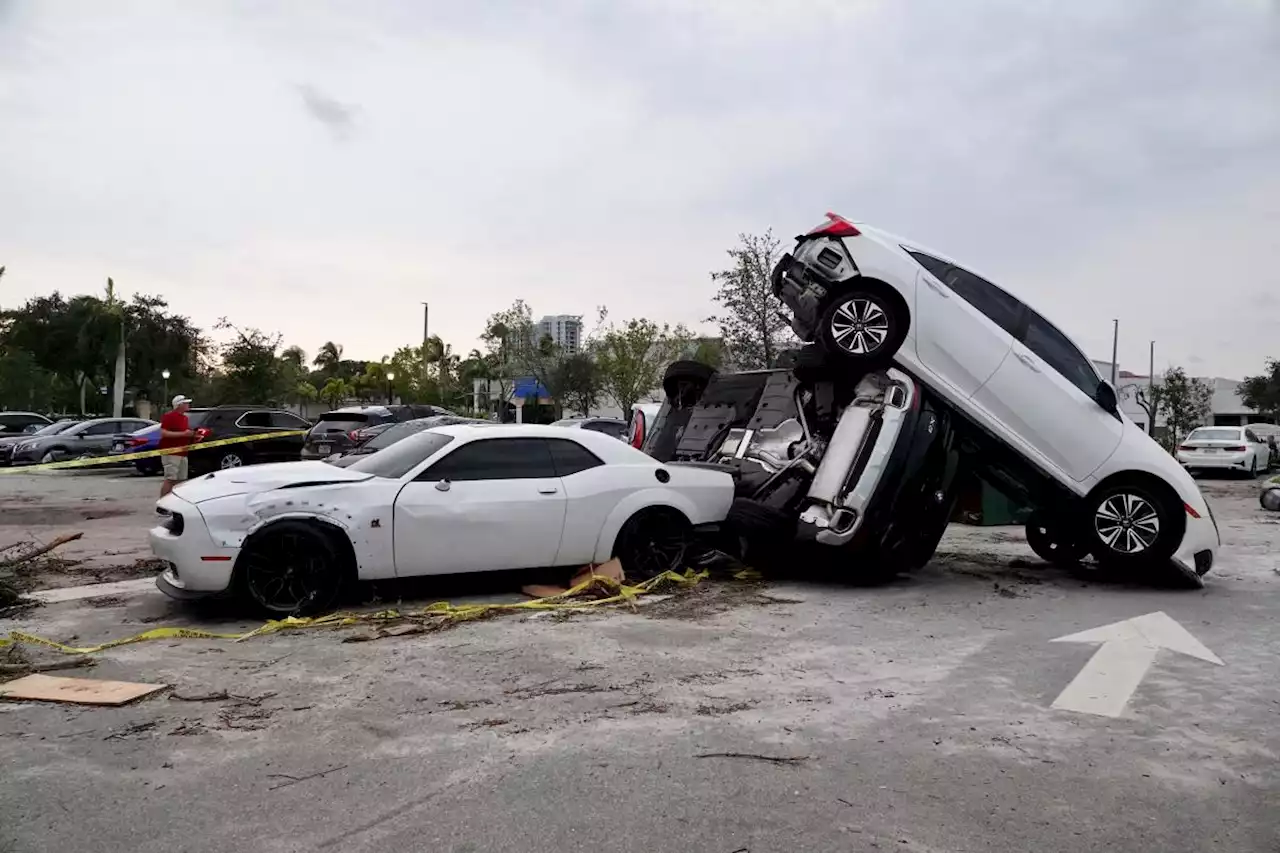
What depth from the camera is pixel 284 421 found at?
65.7 ft

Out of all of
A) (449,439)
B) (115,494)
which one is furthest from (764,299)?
(449,439)

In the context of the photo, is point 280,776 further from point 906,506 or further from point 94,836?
point 906,506

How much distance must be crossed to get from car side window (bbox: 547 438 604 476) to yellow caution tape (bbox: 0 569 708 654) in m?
0.86

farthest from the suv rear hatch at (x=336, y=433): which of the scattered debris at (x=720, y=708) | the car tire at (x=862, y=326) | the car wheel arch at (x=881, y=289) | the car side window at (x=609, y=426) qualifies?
the scattered debris at (x=720, y=708)

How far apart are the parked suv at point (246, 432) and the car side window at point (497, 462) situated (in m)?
12.8

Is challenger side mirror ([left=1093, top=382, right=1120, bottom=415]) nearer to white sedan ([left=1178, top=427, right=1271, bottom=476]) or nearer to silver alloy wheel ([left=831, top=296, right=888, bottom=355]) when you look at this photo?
silver alloy wheel ([left=831, top=296, right=888, bottom=355])

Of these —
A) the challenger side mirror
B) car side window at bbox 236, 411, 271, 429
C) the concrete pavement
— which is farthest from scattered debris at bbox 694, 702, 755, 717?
car side window at bbox 236, 411, 271, 429

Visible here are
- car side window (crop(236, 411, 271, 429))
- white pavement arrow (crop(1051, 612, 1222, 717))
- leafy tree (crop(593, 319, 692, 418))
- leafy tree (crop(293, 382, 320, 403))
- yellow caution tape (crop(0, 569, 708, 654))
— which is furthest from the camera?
leafy tree (crop(293, 382, 320, 403))

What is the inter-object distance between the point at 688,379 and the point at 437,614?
4.70 m

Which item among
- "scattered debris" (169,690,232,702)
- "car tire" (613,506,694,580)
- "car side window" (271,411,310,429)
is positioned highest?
"car side window" (271,411,310,429)

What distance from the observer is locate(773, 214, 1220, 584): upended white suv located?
7.79 m

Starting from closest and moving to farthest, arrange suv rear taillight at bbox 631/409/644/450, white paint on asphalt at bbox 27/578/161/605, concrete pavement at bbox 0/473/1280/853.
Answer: concrete pavement at bbox 0/473/1280/853 < white paint on asphalt at bbox 27/578/161/605 < suv rear taillight at bbox 631/409/644/450

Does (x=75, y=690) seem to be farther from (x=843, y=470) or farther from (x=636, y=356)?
(x=636, y=356)

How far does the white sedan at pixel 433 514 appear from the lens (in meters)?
6.30
